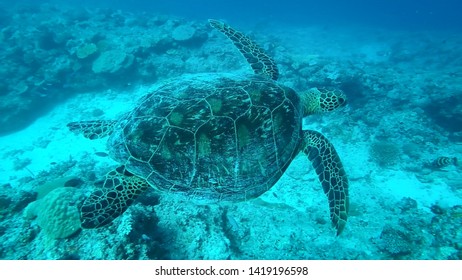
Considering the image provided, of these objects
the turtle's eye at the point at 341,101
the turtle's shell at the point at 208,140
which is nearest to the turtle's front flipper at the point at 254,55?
the turtle's eye at the point at 341,101

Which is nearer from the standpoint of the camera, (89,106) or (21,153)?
(21,153)

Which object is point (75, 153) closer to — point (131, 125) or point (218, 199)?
point (131, 125)

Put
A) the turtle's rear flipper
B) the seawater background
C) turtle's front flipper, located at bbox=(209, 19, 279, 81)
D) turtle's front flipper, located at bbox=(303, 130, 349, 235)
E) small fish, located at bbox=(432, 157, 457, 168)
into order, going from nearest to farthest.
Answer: turtle's front flipper, located at bbox=(303, 130, 349, 235) < the turtle's rear flipper < turtle's front flipper, located at bbox=(209, 19, 279, 81) < small fish, located at bbox=(432, 157, 457, 168) < the seawater background

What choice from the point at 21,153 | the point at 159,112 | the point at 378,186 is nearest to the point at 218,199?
the point at 159,112

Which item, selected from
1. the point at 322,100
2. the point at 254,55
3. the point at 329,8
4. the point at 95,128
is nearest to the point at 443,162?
the point at 322,100

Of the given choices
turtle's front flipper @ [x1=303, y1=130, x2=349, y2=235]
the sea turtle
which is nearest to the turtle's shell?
the sea turtle

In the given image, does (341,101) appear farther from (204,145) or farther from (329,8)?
(329,8)

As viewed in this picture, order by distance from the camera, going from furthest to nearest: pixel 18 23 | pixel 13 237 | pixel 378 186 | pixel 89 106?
pixel 18 23 < pixel 89 106 < pixel 378 186 < pixel 13 237

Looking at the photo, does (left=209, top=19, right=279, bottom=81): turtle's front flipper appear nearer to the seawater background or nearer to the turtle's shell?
the turtle's shell

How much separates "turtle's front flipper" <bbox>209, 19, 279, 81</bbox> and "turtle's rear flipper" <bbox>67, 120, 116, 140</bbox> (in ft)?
9.95

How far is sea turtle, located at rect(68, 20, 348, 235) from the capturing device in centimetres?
302

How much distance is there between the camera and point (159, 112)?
124 inches

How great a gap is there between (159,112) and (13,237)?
8.62ft
